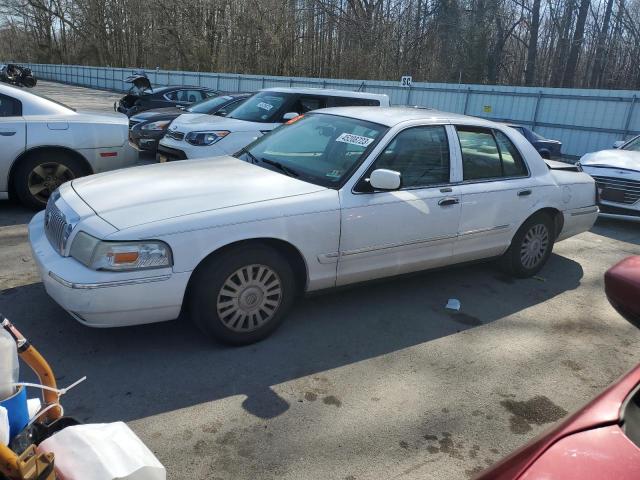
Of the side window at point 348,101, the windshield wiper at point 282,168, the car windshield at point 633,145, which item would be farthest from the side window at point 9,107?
the car windshield at point 633,145

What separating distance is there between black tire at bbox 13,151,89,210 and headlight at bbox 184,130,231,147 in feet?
5.52

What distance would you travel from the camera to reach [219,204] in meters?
3.60

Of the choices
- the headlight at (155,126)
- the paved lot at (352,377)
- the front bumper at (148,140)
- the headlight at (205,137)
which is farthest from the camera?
the headlight at (155,126)

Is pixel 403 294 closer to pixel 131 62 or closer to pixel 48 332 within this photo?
pixel 48 332

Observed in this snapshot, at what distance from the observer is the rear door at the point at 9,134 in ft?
20.7

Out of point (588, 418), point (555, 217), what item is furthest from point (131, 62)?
point (588, 418)

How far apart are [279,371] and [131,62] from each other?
50.4 meters

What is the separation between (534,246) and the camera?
544cm

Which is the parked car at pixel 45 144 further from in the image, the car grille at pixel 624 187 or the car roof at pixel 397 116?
the car grille at pixel 624 187

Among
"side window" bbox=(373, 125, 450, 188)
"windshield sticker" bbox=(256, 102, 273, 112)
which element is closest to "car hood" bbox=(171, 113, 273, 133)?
"windshield sticker" bbox=(256, 102, 273, 112)

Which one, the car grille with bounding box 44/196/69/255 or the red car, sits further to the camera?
the car grille with bounding box 44/196/69/255

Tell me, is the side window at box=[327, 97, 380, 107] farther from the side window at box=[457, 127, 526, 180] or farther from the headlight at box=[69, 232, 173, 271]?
the headlight at box=[69, 232, 173, 271]

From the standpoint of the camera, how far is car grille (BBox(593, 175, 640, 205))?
26.5 feet

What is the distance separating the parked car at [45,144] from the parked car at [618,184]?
23.0 ft
